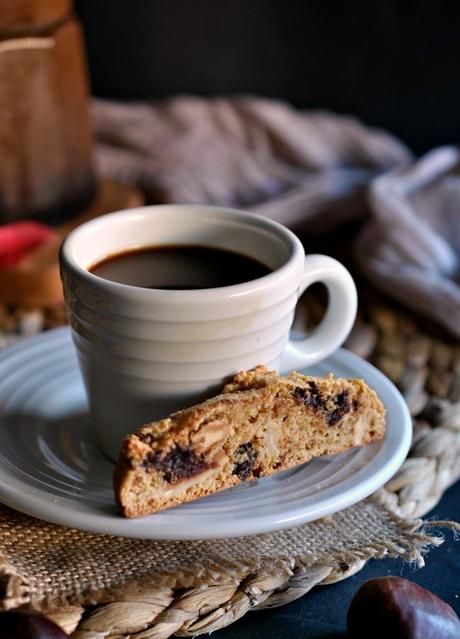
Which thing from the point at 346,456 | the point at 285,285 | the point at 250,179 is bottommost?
the point at 250,179

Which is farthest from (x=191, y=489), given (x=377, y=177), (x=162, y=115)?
(x=162, y=115)

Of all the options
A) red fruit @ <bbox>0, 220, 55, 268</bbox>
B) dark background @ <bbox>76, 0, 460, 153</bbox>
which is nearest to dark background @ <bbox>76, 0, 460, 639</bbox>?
dark background @ <bbox>76, 0, 460, 153</bbox>

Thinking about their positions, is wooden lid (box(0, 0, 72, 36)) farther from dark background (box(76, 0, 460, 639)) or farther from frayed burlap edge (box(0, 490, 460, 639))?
frayed burlap edge (box(0, 490, 460, 639))

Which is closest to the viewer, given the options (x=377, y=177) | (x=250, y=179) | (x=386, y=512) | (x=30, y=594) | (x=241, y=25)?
(x=30, y=594)

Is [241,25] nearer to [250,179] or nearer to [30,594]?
[250,179]

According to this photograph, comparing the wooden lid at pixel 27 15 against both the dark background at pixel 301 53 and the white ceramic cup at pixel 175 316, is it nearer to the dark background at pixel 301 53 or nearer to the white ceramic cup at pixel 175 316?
the dark background at pixel 301 53

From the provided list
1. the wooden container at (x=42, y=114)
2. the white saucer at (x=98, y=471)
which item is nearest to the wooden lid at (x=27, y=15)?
the wooden container at (x=42, y=114)
